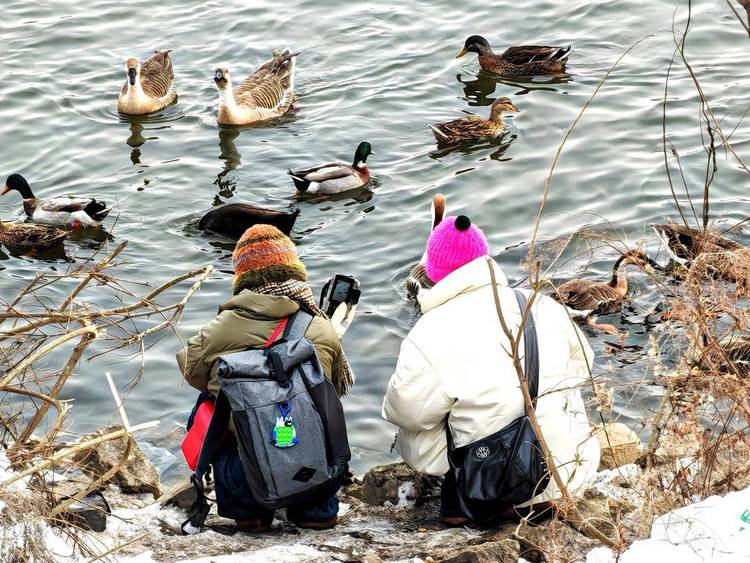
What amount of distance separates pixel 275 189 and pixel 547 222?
3305 mm

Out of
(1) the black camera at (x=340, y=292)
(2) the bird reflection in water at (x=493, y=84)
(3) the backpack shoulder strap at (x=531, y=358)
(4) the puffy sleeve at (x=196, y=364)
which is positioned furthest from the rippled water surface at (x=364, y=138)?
(3) the backpack shoulder strap at (x=531, y=358)

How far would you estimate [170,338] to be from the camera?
388 inches

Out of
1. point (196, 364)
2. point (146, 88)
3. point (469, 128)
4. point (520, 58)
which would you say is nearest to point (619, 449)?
point (196, 364)

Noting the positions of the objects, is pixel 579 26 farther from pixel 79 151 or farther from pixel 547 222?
pixel 79 151

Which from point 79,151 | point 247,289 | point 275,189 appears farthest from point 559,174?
point 247,289

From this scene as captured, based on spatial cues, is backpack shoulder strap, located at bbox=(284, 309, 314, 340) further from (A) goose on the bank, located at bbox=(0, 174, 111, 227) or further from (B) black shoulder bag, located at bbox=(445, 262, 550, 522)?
(A) goose on the bank, located at bbox=(0, 174, 111, 227)

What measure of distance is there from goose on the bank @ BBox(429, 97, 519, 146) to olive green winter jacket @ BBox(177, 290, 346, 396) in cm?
788

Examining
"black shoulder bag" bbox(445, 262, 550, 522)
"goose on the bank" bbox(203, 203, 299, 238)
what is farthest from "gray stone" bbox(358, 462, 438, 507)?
"goose on the bank" bbox(203, 203, 299, 238)

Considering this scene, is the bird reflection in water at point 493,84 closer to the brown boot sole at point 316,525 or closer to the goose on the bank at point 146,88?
the goose on the bank at point 146,88

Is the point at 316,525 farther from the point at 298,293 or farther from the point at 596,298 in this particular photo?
the point at 596,298

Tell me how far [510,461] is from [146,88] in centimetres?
1057

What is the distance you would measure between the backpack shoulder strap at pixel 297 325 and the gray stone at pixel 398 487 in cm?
119

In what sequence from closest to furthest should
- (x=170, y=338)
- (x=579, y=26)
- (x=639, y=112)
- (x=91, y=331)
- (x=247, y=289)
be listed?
1. (x=91, y=331)
2. (x=247, y=289)
3. (x=170, y=338)
4. (x=639, y=112)
5. (x=579, y=26)

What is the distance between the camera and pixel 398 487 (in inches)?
241
